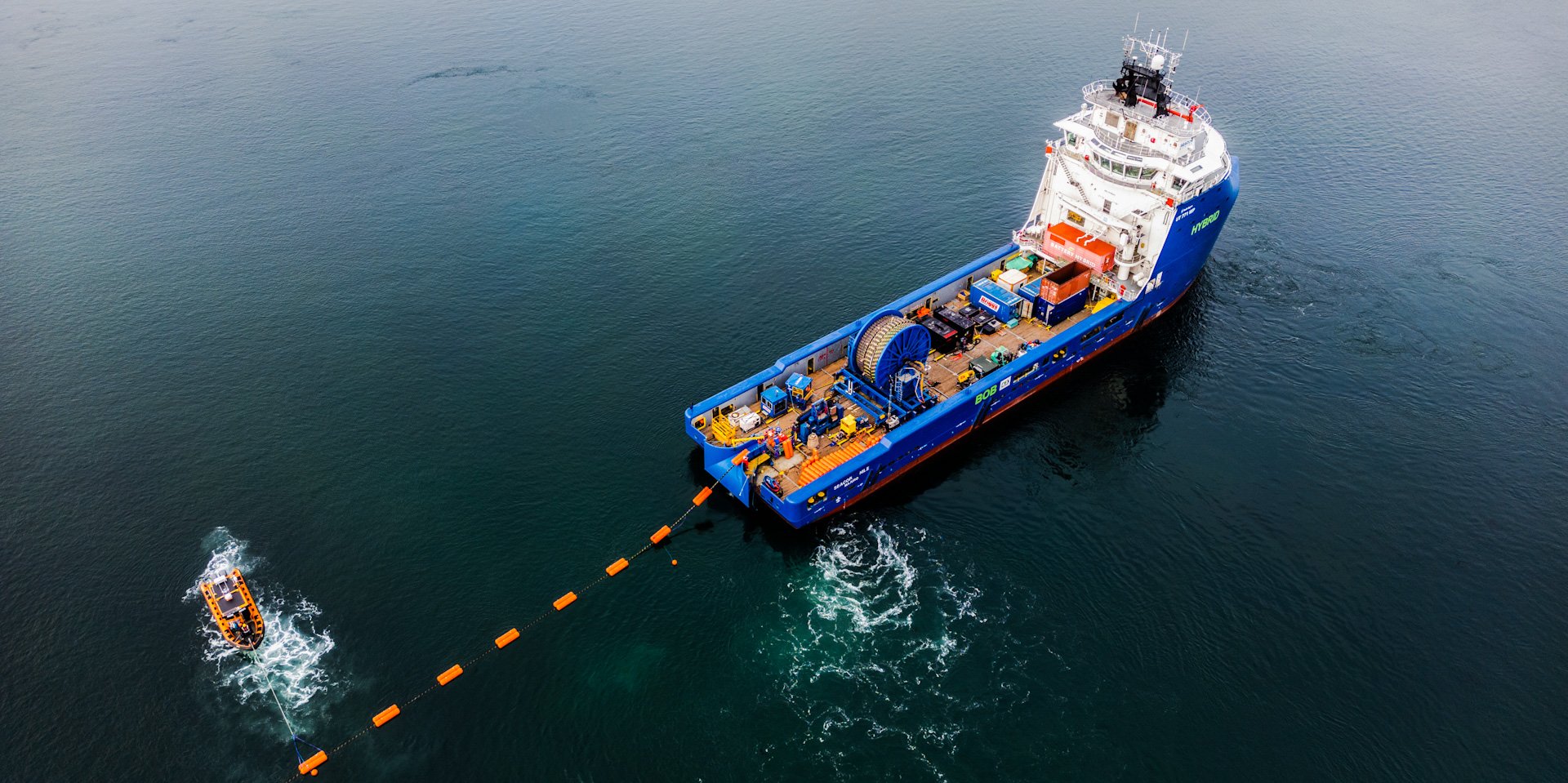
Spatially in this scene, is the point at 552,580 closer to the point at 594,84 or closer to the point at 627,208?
the point at 627,208

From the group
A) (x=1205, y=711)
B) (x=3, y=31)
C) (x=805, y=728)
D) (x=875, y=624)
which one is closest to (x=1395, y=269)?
(x=1205, y=711)

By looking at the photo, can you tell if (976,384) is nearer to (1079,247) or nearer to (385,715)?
(1079,247)

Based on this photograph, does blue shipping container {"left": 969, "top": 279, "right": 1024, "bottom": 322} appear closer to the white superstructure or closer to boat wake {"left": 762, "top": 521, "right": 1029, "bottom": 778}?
the white superstructure

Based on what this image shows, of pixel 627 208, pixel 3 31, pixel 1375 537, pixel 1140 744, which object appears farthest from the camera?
pixel 3 31

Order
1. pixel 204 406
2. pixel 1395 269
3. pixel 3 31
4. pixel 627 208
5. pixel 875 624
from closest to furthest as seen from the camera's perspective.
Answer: pixel 875 624 < pixel 204 406 < pixel 1395 269 < pixel 627 208 < pixel 3 31

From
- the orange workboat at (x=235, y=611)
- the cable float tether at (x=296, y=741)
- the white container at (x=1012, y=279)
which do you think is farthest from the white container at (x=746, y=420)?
the orange workboat at (x=235, y=611)

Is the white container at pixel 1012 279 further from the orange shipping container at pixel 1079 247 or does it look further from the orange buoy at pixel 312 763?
the orange buoy at pixel 312 763

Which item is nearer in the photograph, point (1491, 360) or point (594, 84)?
point (1491, 360)

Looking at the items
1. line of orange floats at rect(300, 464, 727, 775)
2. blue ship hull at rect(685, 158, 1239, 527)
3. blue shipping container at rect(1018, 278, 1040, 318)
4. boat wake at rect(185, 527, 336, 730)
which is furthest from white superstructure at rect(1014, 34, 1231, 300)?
boat wake at rect(185, 527, 336, 730)
